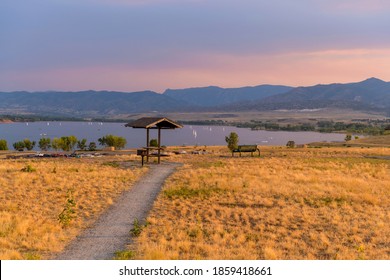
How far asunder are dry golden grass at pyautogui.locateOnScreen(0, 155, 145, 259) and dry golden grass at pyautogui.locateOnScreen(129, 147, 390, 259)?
8.21ft

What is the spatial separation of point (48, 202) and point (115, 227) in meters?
5.24

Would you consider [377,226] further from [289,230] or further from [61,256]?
[61,256]

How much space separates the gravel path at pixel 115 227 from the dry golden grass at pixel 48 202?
1.45 ft

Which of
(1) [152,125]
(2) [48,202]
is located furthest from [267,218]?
(1) [152,125]

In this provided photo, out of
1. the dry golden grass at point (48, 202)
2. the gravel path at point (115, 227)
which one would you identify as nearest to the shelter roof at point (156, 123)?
the dry golden grass at point (48, 202)

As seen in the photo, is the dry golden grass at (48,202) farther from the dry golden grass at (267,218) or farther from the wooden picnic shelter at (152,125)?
the wooden picnic shelter at (152,125)

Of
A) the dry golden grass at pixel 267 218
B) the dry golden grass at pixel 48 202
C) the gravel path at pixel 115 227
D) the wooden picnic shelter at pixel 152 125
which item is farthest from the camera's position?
the wooden picnic shelter at pixel 152 125

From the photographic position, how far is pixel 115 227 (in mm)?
13703

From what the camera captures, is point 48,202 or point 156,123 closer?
point 48,202

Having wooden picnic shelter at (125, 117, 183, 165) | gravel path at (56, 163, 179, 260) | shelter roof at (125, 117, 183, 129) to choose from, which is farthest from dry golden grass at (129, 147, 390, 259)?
shelter roof at (125, 117, 183, 129)

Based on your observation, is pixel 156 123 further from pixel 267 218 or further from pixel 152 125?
pixel 267 218

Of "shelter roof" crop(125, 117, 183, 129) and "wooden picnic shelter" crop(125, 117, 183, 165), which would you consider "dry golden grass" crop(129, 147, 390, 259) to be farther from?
"shelter roof" crop(125, 117, 183, 129)

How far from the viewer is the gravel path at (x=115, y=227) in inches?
435
